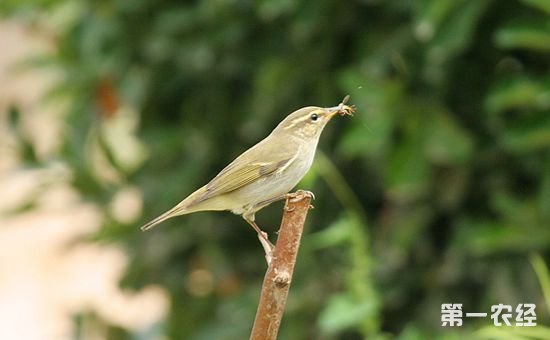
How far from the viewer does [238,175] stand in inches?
112

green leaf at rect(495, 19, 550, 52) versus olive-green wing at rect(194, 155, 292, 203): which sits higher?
olive-green wing at rect(194, 155, 292, 203)

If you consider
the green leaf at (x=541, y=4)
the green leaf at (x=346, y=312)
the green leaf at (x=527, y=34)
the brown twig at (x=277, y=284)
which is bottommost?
the green leaf at (x=346, y=312)

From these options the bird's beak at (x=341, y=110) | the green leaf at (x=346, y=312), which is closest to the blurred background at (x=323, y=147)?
the green leaf at (x=346, y=312)

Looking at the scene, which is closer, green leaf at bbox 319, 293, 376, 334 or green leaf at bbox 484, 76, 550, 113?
green leaf at bbox 319, 293, 376, 334

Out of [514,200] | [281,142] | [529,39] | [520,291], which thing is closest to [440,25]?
[529,39]

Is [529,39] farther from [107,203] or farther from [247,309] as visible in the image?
[107,203]

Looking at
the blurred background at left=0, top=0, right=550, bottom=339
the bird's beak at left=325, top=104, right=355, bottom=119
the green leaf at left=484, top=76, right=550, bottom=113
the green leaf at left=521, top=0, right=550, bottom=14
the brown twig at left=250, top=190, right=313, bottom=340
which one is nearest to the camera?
the brown twig at left=250, top=190, right=313, bottom=340

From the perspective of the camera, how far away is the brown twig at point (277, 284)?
7.61 feet

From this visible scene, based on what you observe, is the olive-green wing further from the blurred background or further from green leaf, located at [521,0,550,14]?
green leaf, located at [521,0,550,14]

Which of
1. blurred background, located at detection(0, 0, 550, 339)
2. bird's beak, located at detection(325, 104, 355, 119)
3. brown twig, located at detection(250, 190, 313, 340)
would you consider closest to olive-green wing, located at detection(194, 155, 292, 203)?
bird's beak, located at detection(325, 104, 355, 119)

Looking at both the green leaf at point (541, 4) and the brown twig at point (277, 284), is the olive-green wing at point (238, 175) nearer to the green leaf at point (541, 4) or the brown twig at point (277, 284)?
the brown twig at point (277, 284)

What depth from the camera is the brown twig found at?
2.32m

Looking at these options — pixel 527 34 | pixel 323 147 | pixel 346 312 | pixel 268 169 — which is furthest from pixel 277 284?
pixel 323 147

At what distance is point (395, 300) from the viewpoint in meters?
4.54
